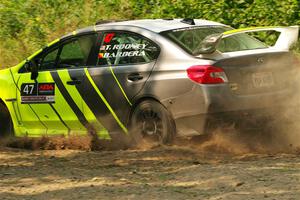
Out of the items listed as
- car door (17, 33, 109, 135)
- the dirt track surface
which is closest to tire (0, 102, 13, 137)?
car door (17, 33, 109, 135)

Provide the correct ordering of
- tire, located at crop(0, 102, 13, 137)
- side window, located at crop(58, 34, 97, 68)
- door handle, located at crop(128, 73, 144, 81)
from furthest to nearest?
1. tire, located at crop(0, 102, 13, 137)
2. side window, located at crop(58, 34, 97, 68)
3. door handle, located at crop(128, 73, 144, 81)

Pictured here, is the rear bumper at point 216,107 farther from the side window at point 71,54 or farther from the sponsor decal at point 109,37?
the side window at point 71,54

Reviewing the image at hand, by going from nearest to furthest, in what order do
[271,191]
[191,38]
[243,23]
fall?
[271,191] < [191,38] < [243,23]

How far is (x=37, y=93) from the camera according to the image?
32.5ft

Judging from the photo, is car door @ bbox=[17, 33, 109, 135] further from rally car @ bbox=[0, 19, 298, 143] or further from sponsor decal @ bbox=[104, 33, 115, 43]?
sponsor decal @ bbox=[104, 33, 115, 43]

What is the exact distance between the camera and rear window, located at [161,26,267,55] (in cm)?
884

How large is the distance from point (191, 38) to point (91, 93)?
4.54ft

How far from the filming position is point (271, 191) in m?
6.26

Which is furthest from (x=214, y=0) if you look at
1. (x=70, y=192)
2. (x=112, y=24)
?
(x=70, y=192)

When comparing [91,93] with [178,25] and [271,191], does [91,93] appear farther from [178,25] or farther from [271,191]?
[271,191]

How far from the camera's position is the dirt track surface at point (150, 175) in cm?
643

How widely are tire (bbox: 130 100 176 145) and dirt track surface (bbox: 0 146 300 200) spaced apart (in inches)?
7.4

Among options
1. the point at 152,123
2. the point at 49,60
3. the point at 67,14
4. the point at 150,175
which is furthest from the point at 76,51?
the point at 67,14

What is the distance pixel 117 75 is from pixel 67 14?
7075 millimetres
